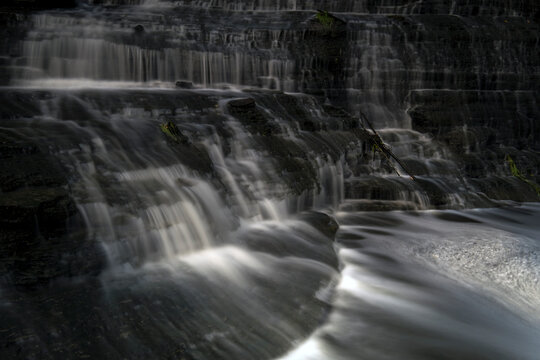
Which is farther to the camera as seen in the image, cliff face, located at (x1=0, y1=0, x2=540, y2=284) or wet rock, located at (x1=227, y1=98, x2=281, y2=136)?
wet rock, located at (x1=227, y1=98, x2=281, y2=136)

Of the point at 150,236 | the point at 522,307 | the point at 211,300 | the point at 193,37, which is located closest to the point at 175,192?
the point at 150,236

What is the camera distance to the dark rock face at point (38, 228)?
391cm

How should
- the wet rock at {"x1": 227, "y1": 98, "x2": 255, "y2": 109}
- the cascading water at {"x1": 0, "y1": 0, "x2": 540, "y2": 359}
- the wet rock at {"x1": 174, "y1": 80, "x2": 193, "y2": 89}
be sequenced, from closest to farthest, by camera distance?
1. the cascading water at {"x1": 0, "y1": 0, "x2": 540, "y2": 359}
2. the wet rock at {"x1": 227, "y1": 98, "x2": 255, "y2": 109}
3. the wet rock at {"x1": 174, "y1": 80, "x2": 193, "y2": 89}

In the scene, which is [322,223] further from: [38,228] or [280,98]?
[38,228]

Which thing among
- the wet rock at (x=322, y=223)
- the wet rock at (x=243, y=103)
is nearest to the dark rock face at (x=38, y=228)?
the wet rock at (x=322, y=223)

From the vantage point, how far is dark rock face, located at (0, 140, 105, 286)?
12.8 feet

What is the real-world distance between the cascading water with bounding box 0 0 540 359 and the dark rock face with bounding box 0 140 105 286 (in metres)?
0.02

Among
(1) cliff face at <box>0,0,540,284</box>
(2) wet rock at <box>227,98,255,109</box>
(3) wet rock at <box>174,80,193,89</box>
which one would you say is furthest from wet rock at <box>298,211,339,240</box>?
(3) wet rock at <box>174,80,193,89</box>

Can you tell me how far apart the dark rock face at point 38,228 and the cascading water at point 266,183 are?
0.05ft

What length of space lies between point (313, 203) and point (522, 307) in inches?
139

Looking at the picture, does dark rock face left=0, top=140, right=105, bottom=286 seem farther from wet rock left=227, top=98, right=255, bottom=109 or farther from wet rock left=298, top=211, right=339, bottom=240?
wet rock left=227, top=98, right=255, bottom=109

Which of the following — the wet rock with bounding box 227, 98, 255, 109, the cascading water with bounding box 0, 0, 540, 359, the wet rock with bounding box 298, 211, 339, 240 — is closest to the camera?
the cascading water with bounding box 0, 0, 540, 359

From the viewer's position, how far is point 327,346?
383cm

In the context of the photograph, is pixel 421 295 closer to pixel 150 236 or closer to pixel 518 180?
pixel 150 236
